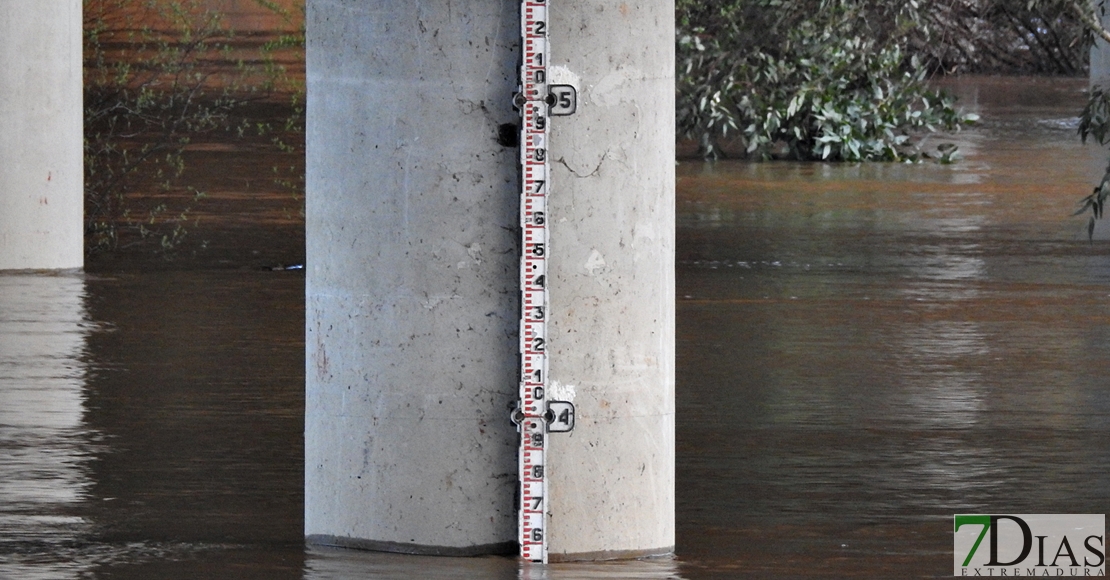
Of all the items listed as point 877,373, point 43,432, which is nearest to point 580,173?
point 43,432

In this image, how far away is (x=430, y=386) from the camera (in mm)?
7469

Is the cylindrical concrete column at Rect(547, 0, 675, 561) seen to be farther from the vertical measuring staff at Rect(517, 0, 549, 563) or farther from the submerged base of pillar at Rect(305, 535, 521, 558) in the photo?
the submerged base of pillar at Rect(305, 535, 521, 558)

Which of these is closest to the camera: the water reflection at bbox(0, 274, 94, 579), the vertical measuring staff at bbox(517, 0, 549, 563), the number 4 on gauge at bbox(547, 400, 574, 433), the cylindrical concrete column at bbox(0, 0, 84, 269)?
the vertical measuring staff at bbox(517, 0, 549, 563)

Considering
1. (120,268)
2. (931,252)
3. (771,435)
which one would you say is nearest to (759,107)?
(931,252)

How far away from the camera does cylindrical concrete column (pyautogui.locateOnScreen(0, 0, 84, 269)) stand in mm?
16016

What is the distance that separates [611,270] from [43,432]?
12.3ft

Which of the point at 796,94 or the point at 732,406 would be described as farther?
the point at 796,94

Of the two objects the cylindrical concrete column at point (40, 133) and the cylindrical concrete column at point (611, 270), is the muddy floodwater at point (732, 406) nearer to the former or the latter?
the cylindrical concrete column at point (611, 270)

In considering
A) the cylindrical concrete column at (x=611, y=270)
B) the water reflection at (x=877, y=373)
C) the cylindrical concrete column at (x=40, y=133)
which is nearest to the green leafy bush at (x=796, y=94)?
the water reflection at (x=877, y=373)

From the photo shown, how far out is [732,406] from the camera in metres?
11.1

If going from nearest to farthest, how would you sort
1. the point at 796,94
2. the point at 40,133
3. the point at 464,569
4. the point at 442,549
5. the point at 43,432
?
the point at 464,569, the point at 442,549, the point at 43,432, the point at 40,133, the point at 796,94

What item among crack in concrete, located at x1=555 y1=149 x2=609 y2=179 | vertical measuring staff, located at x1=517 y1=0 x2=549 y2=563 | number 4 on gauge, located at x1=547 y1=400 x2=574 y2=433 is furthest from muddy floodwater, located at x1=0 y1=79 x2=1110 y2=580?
crack in concrete, located at x1=555 y1=149 x2=609 y2=179

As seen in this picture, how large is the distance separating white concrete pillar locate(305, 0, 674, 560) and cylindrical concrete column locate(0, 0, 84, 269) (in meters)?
8.97

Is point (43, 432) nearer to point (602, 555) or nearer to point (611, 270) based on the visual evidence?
point (602, 555)
